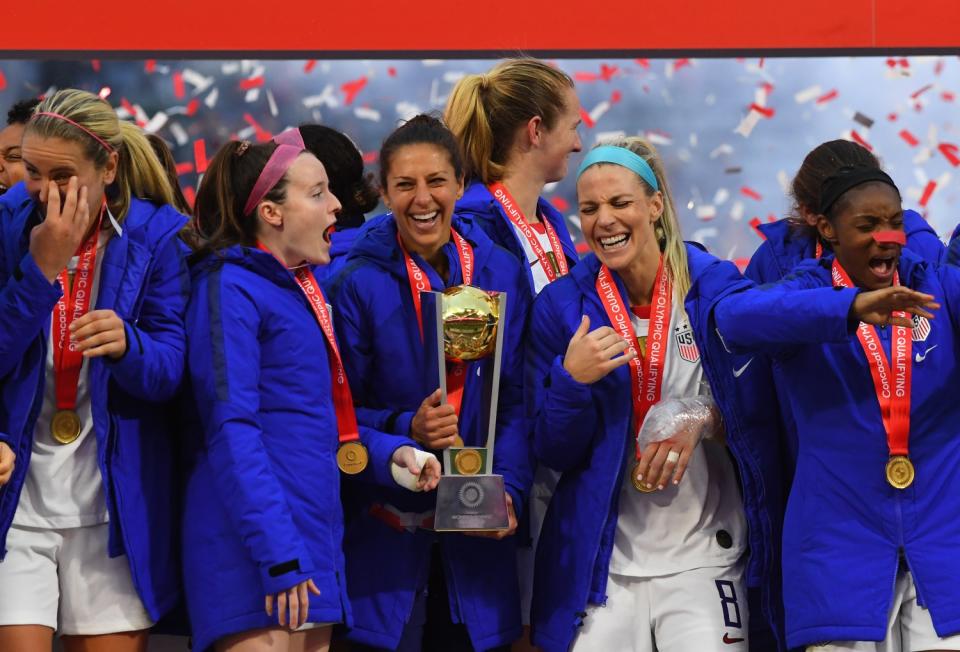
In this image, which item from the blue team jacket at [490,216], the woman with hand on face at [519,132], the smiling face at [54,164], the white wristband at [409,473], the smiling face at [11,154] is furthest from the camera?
the smiling face at [11,154]

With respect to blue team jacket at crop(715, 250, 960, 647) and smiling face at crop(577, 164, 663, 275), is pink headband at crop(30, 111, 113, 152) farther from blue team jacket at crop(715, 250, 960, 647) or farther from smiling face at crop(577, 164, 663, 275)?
blue team jacket at crop(715, 250, 960, 647)

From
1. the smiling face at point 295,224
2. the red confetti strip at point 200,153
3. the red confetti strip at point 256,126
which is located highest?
the red confetti strip at point 256,126

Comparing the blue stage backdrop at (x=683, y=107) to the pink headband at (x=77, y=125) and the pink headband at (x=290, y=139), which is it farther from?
the pink headband at (x=77, y=125)

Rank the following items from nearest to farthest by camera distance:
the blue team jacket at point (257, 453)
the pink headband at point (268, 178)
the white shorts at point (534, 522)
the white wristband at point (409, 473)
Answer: the blue team jacket at point (257, 453)
the white wristband at point (409, 473)
the pink headband at point (268, 178)
the white shorts at point (534, 522)

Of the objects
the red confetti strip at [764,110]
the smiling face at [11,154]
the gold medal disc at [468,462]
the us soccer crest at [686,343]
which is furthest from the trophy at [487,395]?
the red confetti strip at [764,110]

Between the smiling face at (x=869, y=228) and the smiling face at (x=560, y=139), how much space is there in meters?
1.20

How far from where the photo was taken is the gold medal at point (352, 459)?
10.4 feet

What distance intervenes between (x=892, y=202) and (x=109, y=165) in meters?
1.68

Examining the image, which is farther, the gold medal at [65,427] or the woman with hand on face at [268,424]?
the gold medal at [65,427]

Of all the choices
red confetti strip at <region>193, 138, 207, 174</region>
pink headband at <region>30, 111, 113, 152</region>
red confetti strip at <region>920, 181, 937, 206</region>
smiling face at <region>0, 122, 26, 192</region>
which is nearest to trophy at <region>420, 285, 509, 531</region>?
pink headband at <region>30, 111, 113, 152</region>

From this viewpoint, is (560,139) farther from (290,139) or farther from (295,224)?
(295,224)

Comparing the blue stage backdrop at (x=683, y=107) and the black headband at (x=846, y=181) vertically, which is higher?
the blue stage backdrop at (x=683, y=107)

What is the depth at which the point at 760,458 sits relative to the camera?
3248 mm

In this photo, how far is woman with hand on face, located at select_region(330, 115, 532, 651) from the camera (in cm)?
326
